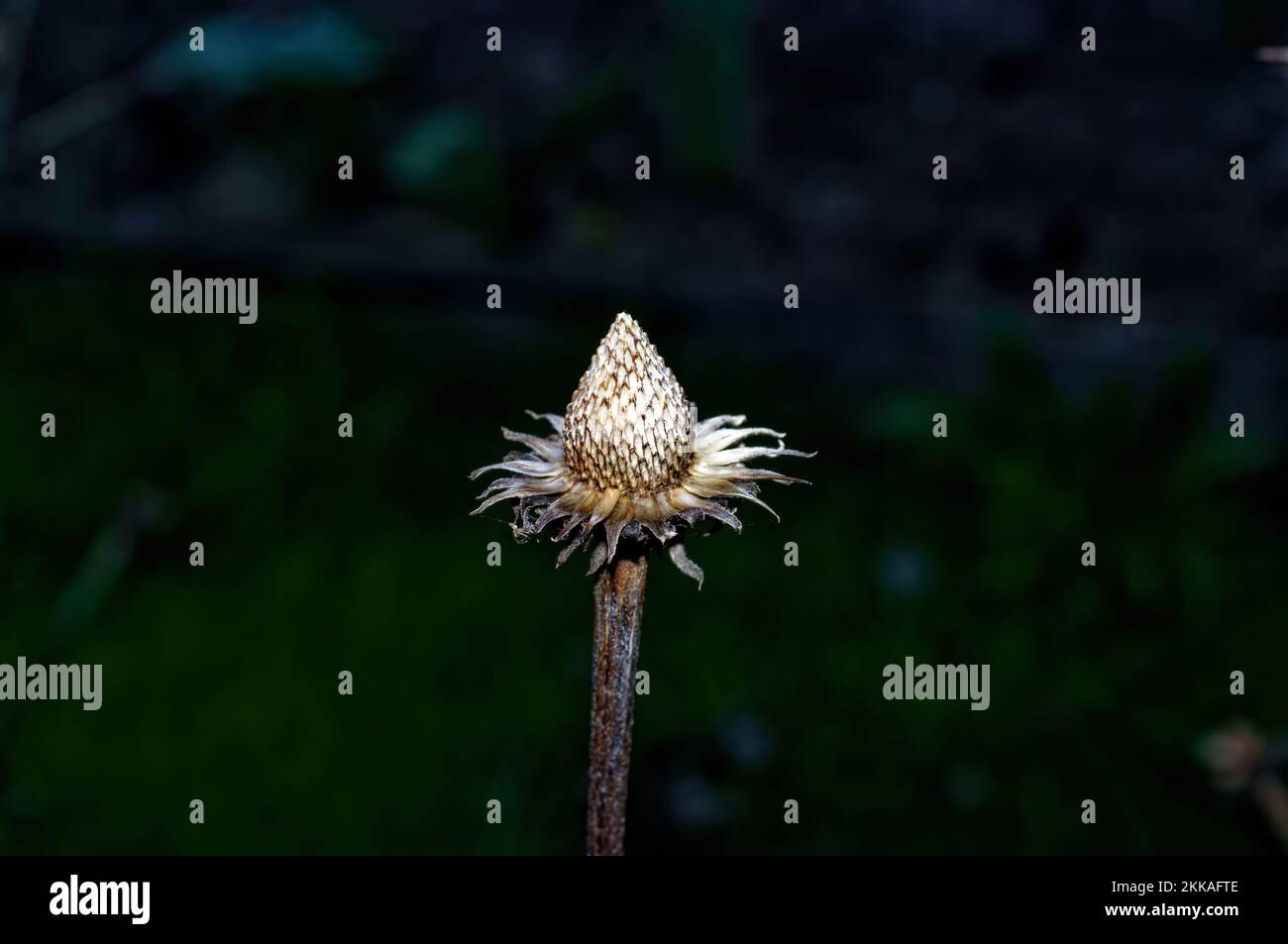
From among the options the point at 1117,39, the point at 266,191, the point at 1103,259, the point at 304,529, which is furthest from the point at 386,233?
the point at 1117,39

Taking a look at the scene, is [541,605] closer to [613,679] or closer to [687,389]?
Answer: [687,389]

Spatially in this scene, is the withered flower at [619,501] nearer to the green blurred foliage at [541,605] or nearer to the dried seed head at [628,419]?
the dried seed head at [628,419]

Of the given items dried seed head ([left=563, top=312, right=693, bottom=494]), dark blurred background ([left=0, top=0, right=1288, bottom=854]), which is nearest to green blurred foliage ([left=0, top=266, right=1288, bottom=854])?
dark blurred background ([left=0, top=0, right=1288, bottom=854])

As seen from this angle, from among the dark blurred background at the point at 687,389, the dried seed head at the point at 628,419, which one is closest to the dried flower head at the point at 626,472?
the dried seed head at the point at 628,419

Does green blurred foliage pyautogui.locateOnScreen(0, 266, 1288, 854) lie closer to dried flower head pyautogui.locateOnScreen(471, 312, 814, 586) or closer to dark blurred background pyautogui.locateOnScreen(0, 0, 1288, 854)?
dark blurred background pyautogui.locateOnScreen(0, 0, 1288, 854)

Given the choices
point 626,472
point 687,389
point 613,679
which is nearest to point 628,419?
point 626,472

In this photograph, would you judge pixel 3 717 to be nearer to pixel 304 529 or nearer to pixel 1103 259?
pixel 304 529
